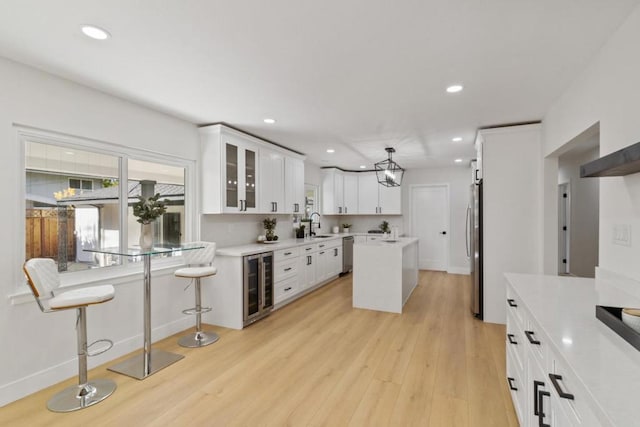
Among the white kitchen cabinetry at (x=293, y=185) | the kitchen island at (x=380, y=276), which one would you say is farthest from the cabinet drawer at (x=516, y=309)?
the white kitchen cabinetry at (x=293, y=185)

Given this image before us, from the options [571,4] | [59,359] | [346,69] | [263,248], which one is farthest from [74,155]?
[571,4]

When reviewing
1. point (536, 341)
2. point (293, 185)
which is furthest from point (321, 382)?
point (293, 185)

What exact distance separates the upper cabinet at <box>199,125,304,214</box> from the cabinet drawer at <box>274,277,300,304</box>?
1140mm

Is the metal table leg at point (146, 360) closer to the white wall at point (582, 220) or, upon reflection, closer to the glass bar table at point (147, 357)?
A: the glass bar table at point (147, 357)

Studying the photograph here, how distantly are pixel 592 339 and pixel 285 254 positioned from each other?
149 inches

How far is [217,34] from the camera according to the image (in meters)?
1.99

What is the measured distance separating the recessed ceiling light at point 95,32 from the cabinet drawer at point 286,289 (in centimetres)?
336

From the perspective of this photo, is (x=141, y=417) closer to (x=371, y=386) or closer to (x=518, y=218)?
(x=371, y=386)

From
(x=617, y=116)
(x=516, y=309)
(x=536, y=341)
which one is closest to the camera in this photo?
(x=536, y=341)

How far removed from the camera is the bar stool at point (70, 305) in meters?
2.17

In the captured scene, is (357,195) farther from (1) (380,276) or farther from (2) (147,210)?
(2) (147,210)

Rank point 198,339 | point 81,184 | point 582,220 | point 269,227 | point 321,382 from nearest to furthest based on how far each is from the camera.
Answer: point 321,382 < point 81,184 < point 198,339 < point 269,227 < point 582,220

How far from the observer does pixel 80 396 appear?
235cm

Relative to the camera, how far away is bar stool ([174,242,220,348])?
3.34 m
